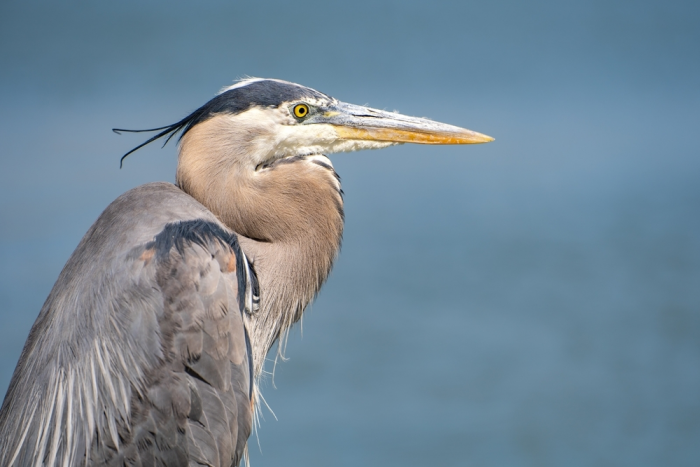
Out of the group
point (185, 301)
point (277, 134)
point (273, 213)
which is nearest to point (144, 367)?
point (185, 301)

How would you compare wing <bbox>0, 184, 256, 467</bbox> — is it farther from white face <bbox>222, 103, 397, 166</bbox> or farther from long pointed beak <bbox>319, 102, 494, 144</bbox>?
long pointed beak <bbox>319, 102, 494, 144</bbox>

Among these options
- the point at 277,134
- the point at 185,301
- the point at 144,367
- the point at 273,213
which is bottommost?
the point at 144,367

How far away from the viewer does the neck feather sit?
4.90ft

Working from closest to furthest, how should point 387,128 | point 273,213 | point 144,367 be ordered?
point 144,367 < point 273,213 < point 387,128

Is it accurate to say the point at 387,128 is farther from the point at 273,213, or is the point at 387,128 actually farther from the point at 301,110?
the point at 273,213

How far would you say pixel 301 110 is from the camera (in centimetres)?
157

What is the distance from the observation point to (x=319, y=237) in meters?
1.57

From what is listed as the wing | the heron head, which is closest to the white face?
the heron head

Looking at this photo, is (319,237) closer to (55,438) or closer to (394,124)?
(394,124)

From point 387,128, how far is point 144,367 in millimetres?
783

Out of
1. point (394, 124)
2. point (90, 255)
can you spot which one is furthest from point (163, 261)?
point (394, 124)

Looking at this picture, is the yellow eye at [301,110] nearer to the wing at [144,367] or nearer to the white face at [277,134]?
the white face at [277,134]

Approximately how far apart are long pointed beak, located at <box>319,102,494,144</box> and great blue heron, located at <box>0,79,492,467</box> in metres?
0.08

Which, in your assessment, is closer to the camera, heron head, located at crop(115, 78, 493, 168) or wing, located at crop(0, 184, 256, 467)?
wing, located at crop(0, 184, 256, 467)
